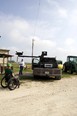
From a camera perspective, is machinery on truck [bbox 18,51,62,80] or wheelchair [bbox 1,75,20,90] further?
machinery on truck [bbox 18,51,62,80]

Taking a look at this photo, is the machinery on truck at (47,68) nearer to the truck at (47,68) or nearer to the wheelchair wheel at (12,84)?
the truck at (47,68)

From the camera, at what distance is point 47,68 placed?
20.5m

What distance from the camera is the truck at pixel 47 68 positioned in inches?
793

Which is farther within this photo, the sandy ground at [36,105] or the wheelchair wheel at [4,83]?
the wheelchair wheel at [4,83]

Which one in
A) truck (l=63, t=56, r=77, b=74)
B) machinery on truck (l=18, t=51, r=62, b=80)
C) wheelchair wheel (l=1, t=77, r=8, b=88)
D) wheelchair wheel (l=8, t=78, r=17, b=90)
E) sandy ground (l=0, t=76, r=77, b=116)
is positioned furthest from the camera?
truck (l=63, t=56, r=77, b=74)

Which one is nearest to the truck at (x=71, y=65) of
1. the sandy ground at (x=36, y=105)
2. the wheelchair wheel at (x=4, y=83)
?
the wheelchair wheel at (x=4, y=83)

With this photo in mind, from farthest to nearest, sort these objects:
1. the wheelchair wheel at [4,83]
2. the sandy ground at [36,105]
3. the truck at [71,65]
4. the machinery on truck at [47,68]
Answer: the truck at [71,65]
the machinery on truck at [47,68]
the wheelchair wheel at [4,83]
the sandy ground at [36,105]

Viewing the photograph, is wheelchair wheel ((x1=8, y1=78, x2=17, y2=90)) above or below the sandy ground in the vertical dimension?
above

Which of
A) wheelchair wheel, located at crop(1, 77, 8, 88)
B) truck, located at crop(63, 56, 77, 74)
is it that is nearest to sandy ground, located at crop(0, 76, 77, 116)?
wheelchair wheel, located at crop(1, 77, 8, 88)

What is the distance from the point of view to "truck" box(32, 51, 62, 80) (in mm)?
20136

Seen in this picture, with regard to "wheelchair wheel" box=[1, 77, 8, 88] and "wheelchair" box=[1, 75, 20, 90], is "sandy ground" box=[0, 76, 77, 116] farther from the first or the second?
"wheelchair wheel" box=[1, 77, 8, 88]

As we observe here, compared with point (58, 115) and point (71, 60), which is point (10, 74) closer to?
point (58, 115)

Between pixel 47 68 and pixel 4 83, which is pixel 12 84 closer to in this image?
pixel 4 83

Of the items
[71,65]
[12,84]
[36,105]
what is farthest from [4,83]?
[71,65]
